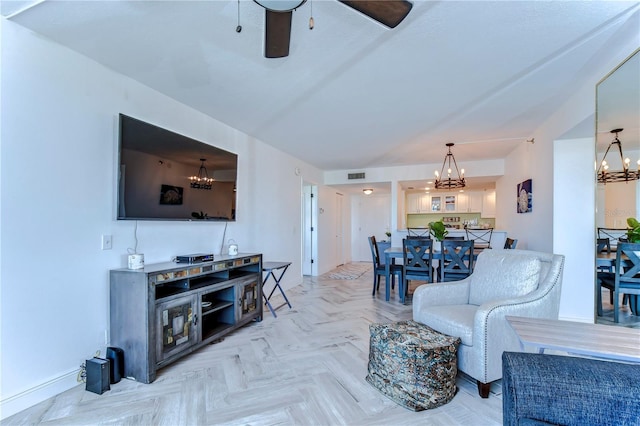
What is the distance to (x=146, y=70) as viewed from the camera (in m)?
2.52

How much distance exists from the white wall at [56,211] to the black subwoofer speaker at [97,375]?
178mm

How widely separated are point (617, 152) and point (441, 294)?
5.94ft

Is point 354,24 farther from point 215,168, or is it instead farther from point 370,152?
Result: point 370,152

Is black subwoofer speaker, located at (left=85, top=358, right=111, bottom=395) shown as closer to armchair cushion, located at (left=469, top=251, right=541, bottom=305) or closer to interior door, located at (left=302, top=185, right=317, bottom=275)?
armchair cushion, located at (left=469, top=251, right=541, bottom=305)

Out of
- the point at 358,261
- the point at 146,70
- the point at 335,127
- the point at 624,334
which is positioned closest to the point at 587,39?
the point at 624,334

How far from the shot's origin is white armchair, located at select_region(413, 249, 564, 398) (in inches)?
80.3

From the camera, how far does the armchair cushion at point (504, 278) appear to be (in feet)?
7.75

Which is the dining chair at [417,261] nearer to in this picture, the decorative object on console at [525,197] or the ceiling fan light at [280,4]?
the decorative object on console at [525,197]

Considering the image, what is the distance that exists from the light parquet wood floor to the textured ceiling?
7.91 feet

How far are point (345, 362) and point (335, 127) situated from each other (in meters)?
2.77

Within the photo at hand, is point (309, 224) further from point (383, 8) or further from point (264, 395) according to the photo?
point (383, 8)

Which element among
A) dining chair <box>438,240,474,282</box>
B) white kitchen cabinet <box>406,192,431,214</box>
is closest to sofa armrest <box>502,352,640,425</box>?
dining chair <box>438,240,474,282</box>

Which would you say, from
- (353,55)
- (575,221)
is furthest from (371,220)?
(353,55)

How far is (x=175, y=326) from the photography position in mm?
2496
